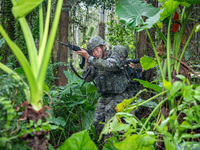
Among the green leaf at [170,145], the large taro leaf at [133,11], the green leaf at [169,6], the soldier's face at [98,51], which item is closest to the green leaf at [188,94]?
the green leaf at [170,145]

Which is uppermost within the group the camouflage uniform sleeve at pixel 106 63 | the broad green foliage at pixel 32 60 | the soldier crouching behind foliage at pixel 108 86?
the broad green foliage at pixel 32 60

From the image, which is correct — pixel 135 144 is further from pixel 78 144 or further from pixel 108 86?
pixel 108 86

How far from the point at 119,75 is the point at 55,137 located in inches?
55.6

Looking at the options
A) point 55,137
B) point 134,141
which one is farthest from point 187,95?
point 55,137

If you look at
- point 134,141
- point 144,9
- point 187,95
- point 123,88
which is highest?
point 144,9

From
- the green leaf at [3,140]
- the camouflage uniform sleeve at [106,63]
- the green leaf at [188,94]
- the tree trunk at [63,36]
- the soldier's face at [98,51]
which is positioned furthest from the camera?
the tree trunk at [63,36]

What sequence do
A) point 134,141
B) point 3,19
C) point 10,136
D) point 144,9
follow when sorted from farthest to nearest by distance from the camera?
1. point 3,19
2. point 144,9
3. point 134,141
4. point 10,136

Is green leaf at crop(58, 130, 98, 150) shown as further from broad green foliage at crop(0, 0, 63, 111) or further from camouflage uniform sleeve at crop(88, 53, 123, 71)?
camouflage uniform sleeve at crop(88, 53, 123, 71)

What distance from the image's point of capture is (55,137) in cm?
341

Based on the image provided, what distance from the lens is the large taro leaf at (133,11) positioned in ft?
6.57

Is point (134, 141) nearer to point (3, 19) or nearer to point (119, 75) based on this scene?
point (119, 75)

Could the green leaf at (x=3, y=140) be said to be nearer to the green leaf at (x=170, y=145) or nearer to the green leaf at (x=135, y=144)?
the green leaf at (x=135, y=144)

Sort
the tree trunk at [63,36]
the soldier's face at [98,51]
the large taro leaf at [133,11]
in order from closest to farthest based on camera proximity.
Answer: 1. the large taro leaf at [133,11]
2. the soldier's face at [98,51]
3. the tree trunk at [63,36]

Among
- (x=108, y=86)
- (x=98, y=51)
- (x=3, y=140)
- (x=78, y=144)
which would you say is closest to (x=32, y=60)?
(x=3, y=140)
